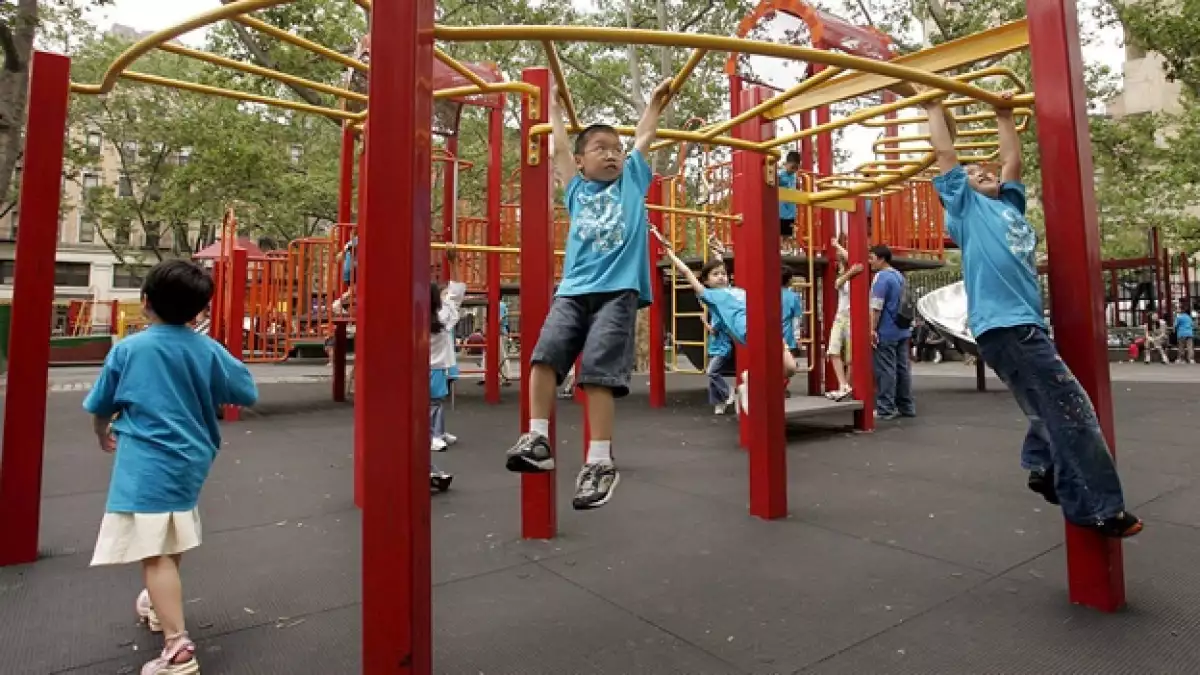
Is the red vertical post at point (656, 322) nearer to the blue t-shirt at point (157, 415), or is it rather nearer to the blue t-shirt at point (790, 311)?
the blue t-shirt at point (790, 311)

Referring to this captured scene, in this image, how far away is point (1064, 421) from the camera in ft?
7.44

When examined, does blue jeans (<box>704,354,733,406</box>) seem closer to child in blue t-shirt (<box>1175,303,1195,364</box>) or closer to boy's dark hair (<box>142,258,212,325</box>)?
boy's dark hair (<box>142,258,212,325</box>)

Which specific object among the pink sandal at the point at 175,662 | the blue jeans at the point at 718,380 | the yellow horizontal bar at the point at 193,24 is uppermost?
the yellow horizontal bar at the point at 193,24

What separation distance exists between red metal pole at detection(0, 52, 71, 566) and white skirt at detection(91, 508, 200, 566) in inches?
49.7

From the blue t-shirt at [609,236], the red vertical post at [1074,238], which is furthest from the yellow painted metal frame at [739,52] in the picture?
the blue t-shirt at [609,236]

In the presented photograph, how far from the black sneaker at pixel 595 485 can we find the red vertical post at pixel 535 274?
0.62 m

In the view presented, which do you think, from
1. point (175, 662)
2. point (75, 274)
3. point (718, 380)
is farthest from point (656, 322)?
point (75, 274)

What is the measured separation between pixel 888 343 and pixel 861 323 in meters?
1.29

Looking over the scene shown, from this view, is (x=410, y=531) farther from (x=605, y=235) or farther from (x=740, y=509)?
(x=740, y=509)

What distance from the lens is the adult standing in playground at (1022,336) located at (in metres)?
2.25

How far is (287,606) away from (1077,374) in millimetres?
2910

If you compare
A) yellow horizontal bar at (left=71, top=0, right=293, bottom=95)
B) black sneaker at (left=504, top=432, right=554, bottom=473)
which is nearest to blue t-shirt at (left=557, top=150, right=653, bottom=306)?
black sneaker at (left=504, top=432, right=554, bottom=473)

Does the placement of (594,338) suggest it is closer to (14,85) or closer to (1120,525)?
(1120,525)

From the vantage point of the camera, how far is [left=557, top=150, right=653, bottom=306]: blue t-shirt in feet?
8.64
